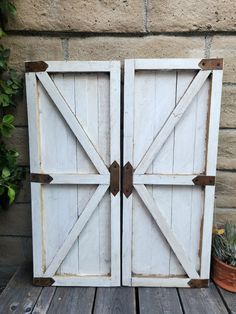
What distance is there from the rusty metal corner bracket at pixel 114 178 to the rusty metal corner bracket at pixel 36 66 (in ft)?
2.06

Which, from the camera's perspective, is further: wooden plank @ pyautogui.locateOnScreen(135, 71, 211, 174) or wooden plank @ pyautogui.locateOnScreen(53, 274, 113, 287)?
wooden plank @ pyautogui.locateOnScreen(53, 274, 113, 287)

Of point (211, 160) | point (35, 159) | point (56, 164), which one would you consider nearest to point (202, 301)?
point (211, 160)

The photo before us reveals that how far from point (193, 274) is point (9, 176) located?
1.21 m

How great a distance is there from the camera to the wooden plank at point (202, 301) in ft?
4.87

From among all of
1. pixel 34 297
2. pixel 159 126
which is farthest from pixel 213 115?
pixel 34 297

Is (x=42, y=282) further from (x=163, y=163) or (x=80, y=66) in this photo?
(x=80, y=66)

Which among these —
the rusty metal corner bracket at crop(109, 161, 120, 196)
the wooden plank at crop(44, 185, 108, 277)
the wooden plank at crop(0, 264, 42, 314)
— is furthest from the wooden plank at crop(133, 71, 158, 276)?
the wooden plank at crop(0, 264, 42, 314)

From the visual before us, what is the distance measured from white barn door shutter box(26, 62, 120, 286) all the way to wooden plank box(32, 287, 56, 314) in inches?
1.6

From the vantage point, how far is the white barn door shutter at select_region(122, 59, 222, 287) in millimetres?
1503

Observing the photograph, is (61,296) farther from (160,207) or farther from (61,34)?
(61,34)

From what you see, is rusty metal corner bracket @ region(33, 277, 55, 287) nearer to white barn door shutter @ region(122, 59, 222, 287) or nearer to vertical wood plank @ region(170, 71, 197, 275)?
white barn door shutter @ region(122, 59, 222, 287)

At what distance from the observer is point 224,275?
5.34ft

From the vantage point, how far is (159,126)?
1555 millimetres

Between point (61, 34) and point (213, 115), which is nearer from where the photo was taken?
point (213, 115)
